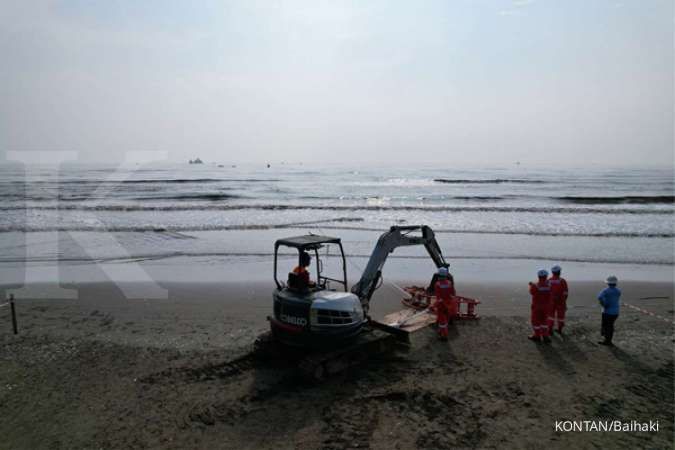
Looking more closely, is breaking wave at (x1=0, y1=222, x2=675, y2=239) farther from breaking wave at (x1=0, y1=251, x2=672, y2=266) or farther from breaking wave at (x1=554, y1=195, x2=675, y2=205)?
breaking wave at (x1=554, y1=195, x2=675, y2=205)

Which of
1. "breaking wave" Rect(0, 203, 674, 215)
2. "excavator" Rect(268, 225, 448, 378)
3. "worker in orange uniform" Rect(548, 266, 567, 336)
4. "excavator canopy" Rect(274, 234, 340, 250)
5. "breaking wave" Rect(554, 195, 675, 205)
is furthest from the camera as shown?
"breaking wave" Rect(554, 195, 675, 205)

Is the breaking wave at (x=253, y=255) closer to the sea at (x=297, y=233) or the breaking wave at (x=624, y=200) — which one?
the sea at (x=297, y=233)

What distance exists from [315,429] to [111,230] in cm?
2121

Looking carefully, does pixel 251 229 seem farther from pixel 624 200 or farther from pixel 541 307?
pixel 624 200

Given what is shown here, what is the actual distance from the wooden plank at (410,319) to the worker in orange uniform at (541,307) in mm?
2080

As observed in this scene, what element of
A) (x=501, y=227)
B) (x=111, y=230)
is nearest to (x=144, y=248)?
(x=111, y=230)

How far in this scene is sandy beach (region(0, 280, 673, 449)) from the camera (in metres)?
5.81

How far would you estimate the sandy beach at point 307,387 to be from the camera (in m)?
5.81

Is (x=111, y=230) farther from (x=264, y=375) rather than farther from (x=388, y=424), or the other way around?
(x=388, y=424)

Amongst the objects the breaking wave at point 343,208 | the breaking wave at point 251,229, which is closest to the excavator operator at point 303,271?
the breaking wave at point 251,229

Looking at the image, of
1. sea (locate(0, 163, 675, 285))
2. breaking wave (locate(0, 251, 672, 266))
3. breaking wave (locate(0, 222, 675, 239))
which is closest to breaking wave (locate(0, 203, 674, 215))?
sea (locate(0, 163, 675, 285))

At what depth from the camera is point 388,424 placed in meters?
6.03

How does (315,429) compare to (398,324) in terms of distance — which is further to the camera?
(398,324)

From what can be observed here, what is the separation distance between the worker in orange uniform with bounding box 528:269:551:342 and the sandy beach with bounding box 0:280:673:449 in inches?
13.4
